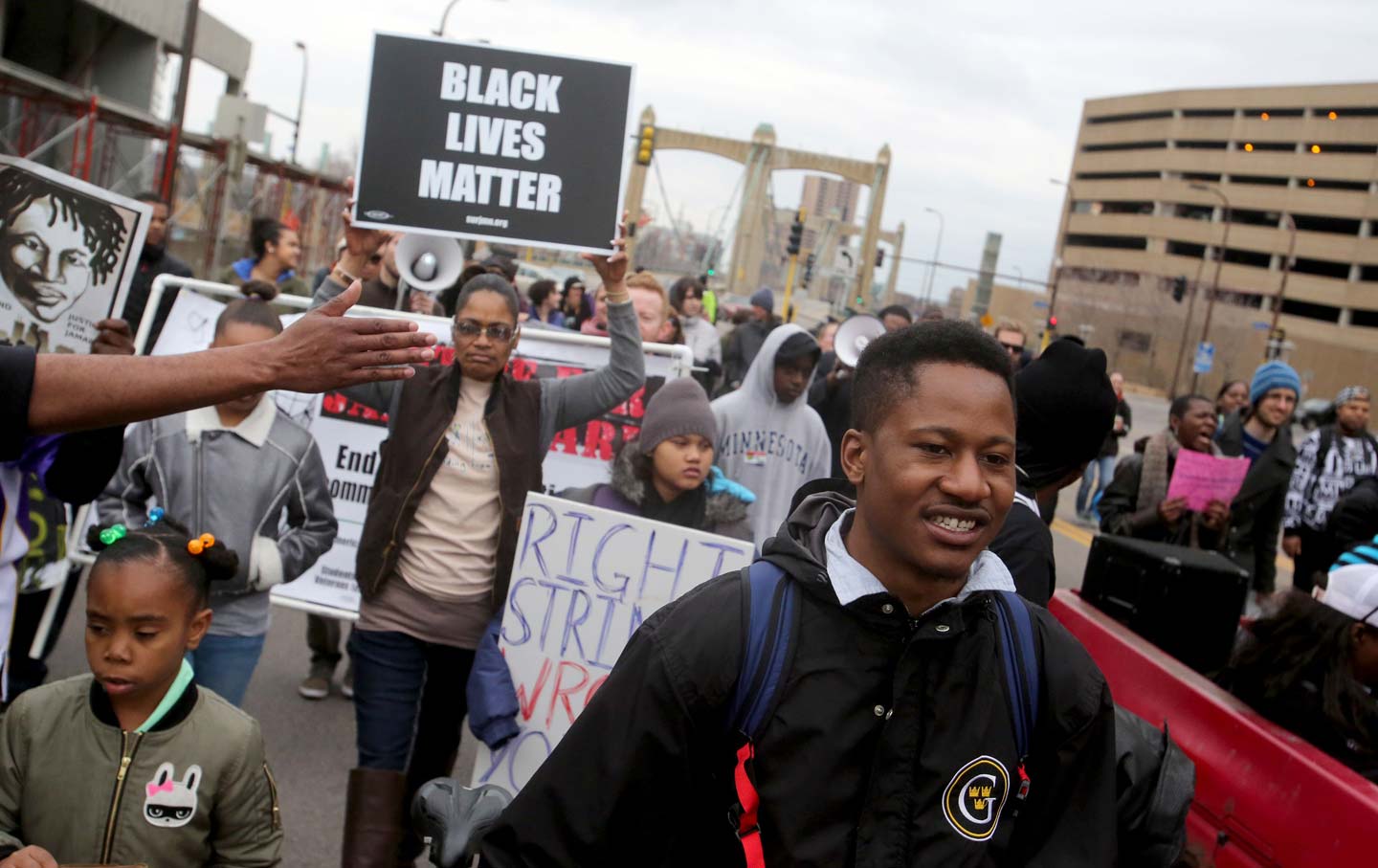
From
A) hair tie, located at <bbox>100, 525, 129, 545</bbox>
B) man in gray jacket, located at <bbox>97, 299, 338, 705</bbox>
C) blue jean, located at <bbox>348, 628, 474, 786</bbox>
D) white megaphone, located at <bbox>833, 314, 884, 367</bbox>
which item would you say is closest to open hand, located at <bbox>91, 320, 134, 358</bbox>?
man in gray jacket, located at <bbox>97, 299, 338, 705</bbox>

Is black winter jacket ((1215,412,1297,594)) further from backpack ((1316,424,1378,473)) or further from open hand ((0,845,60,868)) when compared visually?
open hand ((0,845,60,868))

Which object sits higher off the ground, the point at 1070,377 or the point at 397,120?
the point at 397,120

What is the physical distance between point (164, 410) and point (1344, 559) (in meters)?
3.55

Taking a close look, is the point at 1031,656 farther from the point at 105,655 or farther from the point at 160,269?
the point at 160,269

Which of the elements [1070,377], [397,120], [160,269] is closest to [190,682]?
[1070,377]

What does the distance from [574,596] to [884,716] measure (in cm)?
193

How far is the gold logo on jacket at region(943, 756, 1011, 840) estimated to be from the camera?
174 centimetres

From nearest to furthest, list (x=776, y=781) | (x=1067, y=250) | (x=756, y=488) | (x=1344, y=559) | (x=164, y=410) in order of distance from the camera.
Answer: (x=776, y=781), (x=164, y=410), (x=1344, y=559), (x=756, y=488), (x=1067, y=250)

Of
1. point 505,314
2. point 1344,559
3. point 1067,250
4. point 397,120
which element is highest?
point 1067,250

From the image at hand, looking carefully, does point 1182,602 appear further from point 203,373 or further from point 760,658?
point 203,373

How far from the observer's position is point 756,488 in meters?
5.52

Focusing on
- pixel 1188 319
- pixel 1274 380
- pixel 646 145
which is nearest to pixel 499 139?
pixel 1274 380

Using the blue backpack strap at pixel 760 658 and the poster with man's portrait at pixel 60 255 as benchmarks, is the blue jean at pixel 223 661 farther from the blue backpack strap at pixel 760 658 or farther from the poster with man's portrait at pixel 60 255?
the blue backpack strap at pixel 760 658

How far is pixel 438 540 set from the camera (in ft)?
12.7
